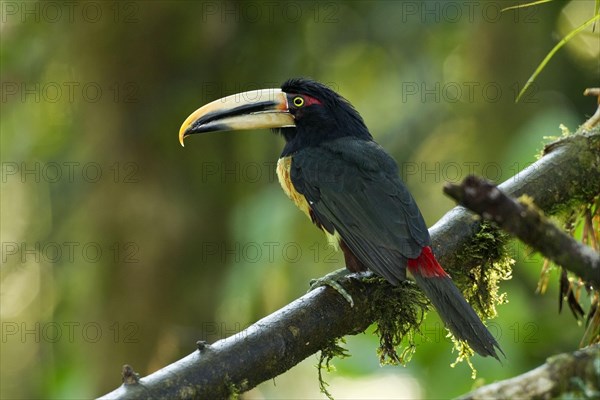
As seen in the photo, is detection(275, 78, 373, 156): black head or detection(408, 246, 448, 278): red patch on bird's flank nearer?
detection(408, 246, 448, 278): red patch on bird's flank

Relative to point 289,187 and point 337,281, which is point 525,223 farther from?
point 289,187

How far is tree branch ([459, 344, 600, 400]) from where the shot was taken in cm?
160

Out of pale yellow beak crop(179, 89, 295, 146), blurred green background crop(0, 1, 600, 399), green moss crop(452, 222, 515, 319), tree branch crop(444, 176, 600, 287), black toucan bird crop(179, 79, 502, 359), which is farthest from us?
blurred green background crop(0, 1, 600, 399)

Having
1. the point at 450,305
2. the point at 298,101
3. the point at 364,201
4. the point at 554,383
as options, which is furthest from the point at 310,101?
the point at 554,383

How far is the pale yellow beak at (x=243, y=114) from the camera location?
13.4 ft

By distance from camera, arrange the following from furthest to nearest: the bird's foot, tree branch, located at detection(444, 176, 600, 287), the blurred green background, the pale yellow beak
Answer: the blurred green background
the pale yellow beak
the bird's foot
tree branch, located at detection(444, 176, 600, 287)

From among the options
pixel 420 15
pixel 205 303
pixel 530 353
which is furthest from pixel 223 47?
pixel 530 353

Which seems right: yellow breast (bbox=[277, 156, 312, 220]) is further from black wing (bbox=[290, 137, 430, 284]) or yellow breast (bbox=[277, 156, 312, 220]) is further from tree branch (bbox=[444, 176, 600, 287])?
tree branch (bbox=[444, 176, 600, 287])

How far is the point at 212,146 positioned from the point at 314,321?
341 cm

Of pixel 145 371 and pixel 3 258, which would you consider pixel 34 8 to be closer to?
pixel 3 258

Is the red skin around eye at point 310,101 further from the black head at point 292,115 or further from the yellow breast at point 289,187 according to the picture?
the yellow breast at point 289,187

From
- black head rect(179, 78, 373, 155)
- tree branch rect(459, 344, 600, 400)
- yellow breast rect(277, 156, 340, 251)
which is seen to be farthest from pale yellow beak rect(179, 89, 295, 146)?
tree branch rect(459, 344, 600, 400)

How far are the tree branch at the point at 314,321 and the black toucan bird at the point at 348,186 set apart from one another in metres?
0.15

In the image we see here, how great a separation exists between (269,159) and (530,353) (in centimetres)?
259
